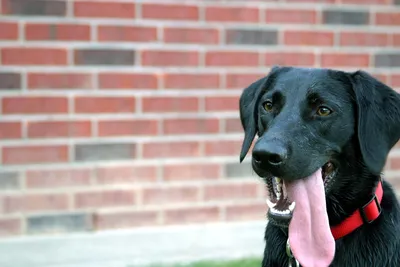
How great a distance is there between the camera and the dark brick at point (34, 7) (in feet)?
13.2

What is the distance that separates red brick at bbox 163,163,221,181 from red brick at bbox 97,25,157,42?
0.93 metres

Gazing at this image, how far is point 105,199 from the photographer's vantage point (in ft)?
14.1

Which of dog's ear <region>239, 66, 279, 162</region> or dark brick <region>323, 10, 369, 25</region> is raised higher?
dark brick <region>323, 10, 369, 25</region>

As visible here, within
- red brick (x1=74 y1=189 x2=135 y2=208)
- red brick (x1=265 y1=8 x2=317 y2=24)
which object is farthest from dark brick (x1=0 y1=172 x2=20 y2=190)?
red brick (x1=265 y1=8 x2=317 y2=24)

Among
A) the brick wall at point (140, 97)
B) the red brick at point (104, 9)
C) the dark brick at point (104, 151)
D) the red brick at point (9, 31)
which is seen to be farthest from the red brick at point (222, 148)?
the red brick at point (9, 31)

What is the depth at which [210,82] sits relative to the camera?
444 cm

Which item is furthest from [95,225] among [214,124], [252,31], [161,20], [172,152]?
[252,31]

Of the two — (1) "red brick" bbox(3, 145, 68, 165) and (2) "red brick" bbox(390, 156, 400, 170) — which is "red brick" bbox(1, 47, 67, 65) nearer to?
(1) "red brick" bbox(3, 145, 68, 165)

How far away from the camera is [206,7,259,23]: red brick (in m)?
4.39

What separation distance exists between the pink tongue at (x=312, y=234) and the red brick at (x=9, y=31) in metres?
2.37

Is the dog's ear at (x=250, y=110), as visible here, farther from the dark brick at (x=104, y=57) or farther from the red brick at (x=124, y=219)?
the red brick at (x=124, y=219)

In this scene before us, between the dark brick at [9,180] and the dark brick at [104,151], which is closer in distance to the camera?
the dark brick at [9,180]

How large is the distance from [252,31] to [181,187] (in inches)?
49.4

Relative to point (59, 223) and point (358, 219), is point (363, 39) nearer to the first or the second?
point (358, 219)
